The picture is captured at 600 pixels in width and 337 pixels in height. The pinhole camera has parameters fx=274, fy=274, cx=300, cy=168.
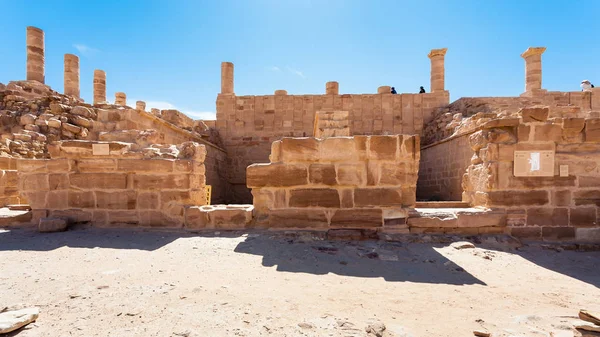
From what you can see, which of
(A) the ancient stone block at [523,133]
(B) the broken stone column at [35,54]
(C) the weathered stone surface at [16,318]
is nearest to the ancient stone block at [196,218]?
(C) the weathered stone surface at [16,318]

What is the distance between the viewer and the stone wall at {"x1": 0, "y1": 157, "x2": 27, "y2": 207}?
21.2 feet

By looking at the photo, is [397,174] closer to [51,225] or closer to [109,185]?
[109,185]

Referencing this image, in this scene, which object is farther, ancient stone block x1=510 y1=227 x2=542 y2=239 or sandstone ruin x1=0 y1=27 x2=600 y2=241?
ancient stone block x1=510 y1=227 x2=542 y2=239

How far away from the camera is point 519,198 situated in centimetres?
392

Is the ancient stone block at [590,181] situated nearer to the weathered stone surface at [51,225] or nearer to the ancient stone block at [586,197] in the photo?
the ancient stone block at [586,197]

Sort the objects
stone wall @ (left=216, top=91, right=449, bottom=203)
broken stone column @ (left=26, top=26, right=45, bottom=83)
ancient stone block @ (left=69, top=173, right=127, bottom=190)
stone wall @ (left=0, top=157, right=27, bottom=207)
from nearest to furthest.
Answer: ancient stone block @ (left=69, top=173, right=127, bottom=190), stone wall @ (left=0, top=157, right=27, bottom=207), stone wall @ (left=216, top=91, right=449, bottom=203), broken stone column @ (left=26, top=26, right=45, bottom=83)

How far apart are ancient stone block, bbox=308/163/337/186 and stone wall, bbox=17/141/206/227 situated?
5.90 ft

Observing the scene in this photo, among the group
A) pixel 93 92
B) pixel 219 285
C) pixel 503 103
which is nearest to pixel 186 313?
pixel 219 285

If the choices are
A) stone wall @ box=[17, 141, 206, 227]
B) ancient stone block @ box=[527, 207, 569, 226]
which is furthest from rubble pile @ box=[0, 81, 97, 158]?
ancient stone block @ box=[527, 207, 569, 226]

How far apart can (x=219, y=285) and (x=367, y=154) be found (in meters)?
2.43

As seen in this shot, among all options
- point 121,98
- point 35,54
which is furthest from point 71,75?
point 121,98

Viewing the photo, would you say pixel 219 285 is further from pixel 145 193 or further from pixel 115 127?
pixel 115 127

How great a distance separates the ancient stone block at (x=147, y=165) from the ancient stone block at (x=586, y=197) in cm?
585

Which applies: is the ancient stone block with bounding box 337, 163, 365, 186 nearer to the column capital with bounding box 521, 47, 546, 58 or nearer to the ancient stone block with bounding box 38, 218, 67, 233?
the ancient stone block with bounding box 38, 218, 67, 233
